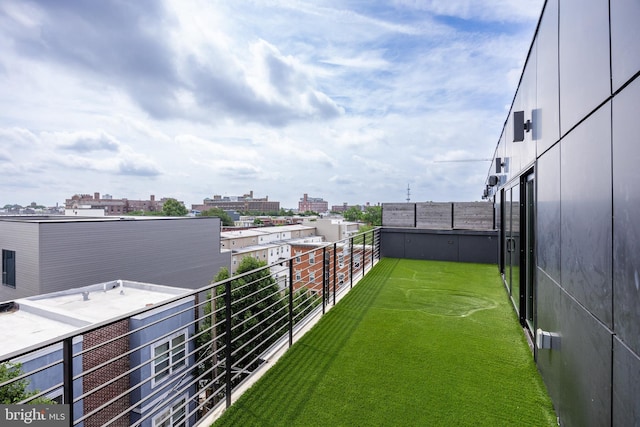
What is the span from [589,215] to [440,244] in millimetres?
7158

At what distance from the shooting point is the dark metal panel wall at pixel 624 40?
1.11 m

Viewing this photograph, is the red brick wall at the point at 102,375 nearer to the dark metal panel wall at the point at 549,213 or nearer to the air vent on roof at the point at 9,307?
the air vent on roof at the point at 9,307

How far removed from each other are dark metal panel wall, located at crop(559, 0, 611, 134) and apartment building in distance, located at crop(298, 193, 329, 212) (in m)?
125

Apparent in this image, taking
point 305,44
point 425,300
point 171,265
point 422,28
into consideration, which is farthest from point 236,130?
point 425,300

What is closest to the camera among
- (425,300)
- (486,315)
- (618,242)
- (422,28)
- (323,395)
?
(618,242)

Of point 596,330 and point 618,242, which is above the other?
point 618,242

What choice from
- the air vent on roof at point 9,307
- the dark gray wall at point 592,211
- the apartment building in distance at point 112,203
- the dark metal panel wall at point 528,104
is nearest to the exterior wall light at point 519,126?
the dark metal panel wall at point 528,104

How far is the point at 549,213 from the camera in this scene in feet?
8.07

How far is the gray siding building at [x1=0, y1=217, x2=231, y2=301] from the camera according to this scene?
472 inches

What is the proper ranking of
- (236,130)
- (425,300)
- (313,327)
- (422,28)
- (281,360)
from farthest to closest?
1. (236,130)
2. (422,28)
3. (425,300)
4. (313,327)
5. (281,360)

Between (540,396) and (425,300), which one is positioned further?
(425,300)

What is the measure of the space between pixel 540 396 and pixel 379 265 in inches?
207

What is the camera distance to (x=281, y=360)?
112 inches

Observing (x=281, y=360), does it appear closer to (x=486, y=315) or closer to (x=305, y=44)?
(x=486, y=315)
